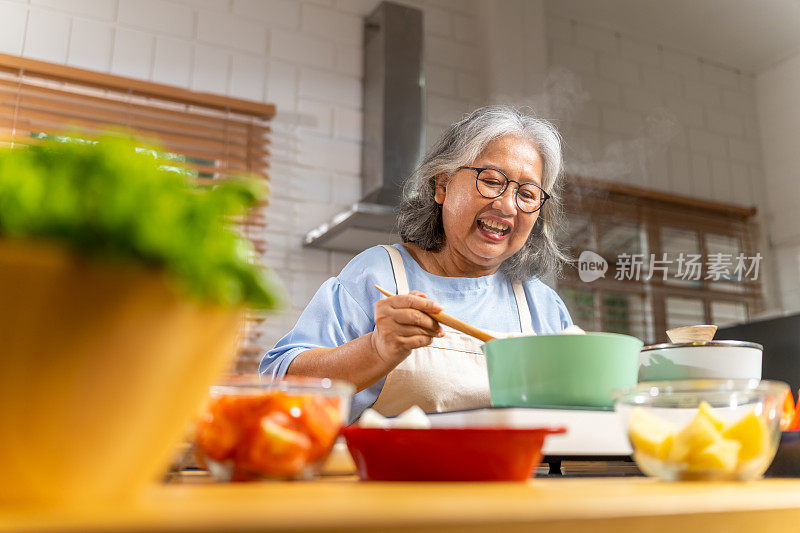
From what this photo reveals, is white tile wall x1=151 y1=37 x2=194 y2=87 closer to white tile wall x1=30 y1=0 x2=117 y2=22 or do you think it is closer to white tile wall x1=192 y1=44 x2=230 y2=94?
white tile wall x1=192 y1=44 x2=230 y2=94

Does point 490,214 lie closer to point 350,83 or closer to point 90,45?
point 350,83

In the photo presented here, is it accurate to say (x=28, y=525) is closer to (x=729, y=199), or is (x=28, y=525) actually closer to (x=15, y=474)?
(x=15, y=474)

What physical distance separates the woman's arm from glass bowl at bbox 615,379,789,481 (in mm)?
418

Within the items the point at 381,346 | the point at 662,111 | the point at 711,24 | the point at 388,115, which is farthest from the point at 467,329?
the point at 711,24

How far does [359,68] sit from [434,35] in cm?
44

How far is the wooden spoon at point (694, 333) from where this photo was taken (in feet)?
3.24

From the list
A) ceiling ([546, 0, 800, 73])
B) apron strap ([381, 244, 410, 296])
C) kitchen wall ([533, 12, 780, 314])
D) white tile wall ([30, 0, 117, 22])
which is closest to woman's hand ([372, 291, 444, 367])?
apron strap ([381, 244, 410, 296])

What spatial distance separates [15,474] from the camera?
308 millimetres

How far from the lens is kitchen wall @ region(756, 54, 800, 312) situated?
2.62 m

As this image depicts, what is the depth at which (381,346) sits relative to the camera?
115 centimetres

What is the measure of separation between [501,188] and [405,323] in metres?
0.62

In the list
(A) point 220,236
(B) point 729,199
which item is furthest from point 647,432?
(B) point 729,199

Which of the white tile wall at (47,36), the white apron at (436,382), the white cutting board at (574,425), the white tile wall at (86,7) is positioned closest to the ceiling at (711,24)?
the white tile wall at (86,7)

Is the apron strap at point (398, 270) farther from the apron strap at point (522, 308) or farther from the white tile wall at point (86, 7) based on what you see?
the white tile wall at point (86, 7)
